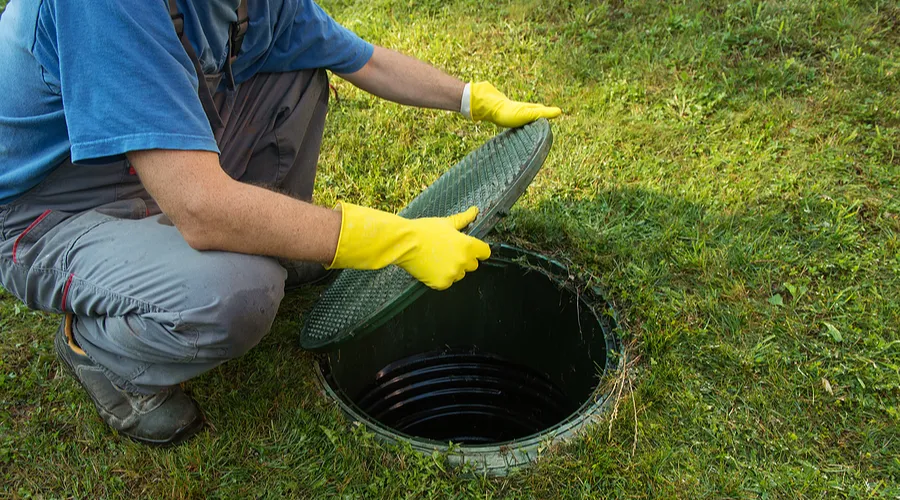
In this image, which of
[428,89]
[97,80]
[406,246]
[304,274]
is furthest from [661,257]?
[97,80]

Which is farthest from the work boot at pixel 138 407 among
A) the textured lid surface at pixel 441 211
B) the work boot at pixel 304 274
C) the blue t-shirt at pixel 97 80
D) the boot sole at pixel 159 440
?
the work boot at pixel 304 274

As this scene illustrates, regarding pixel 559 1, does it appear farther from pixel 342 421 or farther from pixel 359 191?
pixel 342 421

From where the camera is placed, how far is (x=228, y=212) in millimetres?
1621

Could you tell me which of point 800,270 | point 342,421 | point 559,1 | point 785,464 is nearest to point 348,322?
point 342,421

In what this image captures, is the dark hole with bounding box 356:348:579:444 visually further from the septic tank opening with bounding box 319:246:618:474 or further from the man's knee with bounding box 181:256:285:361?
the man's knee with bounding box 181:256:285:361

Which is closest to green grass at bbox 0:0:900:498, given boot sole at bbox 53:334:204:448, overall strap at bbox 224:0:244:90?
boot sole at bbox 53:334:204:448

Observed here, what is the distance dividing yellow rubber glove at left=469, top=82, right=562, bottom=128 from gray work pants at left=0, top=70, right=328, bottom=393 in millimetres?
843

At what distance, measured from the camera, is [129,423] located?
2.00 meters

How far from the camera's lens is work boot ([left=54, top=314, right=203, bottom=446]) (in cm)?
198

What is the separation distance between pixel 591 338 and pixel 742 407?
1.73 ft

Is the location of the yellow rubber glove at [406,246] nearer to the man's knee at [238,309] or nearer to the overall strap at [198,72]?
the man's knee at [238,309]

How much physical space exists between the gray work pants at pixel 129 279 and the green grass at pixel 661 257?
1.10ft

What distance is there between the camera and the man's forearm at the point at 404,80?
2.45m

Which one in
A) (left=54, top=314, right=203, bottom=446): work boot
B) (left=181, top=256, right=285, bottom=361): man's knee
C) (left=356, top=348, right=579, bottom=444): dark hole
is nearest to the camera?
(left=181, top=256, right=285, bottom=361): man's knee
